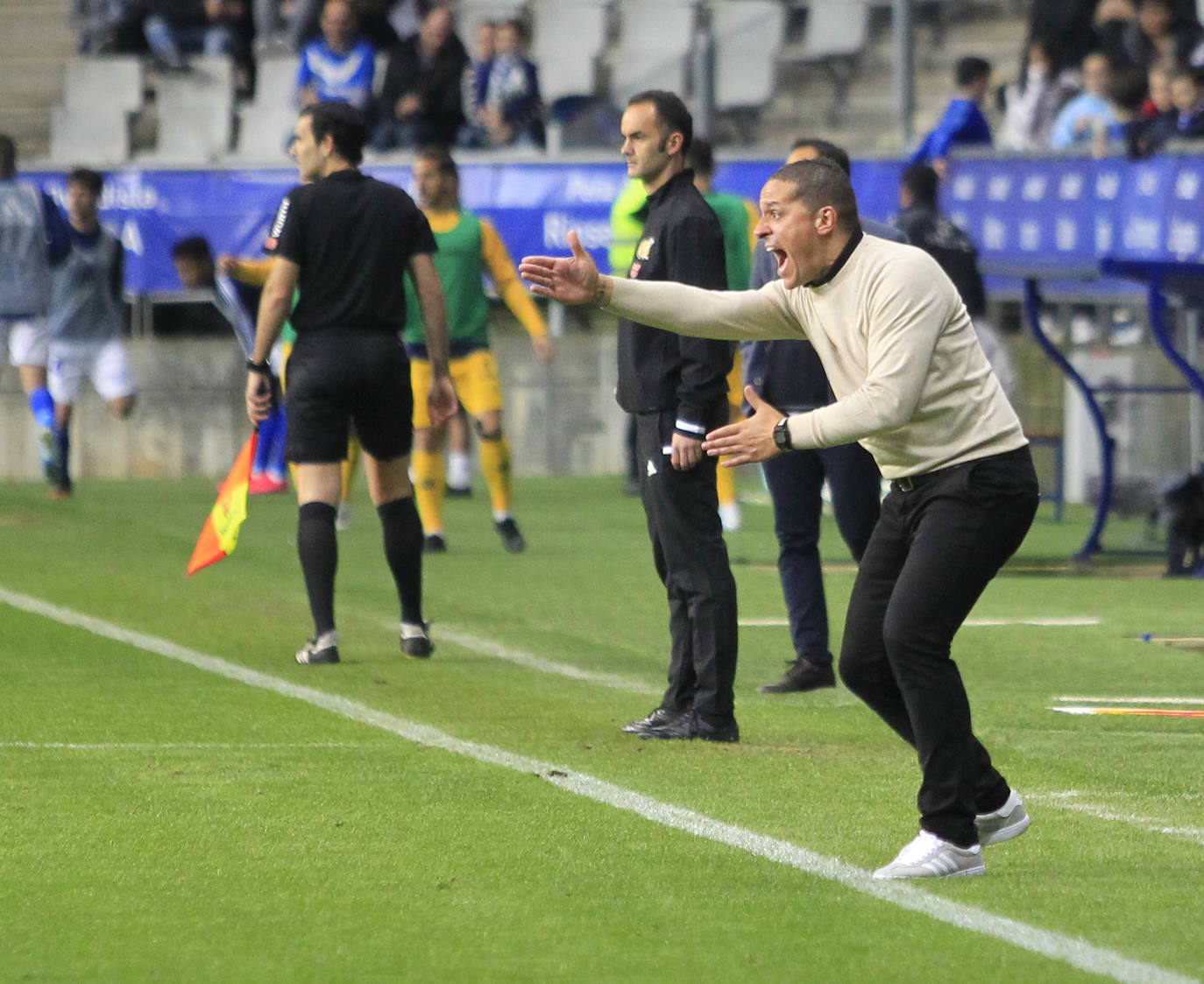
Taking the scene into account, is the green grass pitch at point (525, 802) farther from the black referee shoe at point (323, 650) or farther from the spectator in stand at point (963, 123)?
the spectator in stand at point (963, 123)

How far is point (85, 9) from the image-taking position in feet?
73.8

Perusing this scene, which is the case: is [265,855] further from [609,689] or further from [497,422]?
[497,422]

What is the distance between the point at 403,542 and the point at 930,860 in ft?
13.2

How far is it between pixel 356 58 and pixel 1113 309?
7690 mm

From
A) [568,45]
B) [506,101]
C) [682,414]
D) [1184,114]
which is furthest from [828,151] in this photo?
[568,45]

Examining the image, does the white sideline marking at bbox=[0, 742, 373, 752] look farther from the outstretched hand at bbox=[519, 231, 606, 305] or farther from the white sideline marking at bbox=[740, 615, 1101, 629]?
the white sideline marking at bbox=[740, 615, 1101, 629]

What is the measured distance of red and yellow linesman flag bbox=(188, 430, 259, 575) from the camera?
28.7ft

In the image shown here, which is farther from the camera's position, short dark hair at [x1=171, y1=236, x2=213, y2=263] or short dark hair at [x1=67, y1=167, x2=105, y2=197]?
short dark hair at [x1=67, y1=167, x2=105, y2=197]

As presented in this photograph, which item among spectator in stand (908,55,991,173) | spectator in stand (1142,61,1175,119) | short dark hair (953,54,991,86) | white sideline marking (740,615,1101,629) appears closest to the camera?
white sideline marking (740,615,1101,629)

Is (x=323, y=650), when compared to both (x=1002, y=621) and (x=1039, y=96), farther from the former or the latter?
(x=1039, y=96)

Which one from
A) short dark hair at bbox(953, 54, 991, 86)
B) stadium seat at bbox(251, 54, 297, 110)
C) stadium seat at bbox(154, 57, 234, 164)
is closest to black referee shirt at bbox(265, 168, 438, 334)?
short dark hair at bbox(953, 54, 991, 86)

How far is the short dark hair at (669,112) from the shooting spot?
7.00m

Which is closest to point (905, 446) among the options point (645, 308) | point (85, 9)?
point (645, 308)

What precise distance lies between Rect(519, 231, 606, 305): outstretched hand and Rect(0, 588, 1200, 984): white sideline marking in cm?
137
